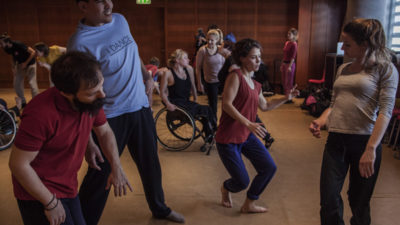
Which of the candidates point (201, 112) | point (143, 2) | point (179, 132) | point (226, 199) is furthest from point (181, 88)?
point (143, 2)

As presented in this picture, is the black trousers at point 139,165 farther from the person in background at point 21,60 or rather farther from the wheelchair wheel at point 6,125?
the person in background at point 21,60

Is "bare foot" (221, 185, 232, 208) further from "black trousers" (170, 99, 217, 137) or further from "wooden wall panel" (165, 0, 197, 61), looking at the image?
"wooden wall panel" (165, 0, 197, 61)

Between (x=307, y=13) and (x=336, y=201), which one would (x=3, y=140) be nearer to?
(x=336, y=201)

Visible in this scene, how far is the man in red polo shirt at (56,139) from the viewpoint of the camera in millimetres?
1438

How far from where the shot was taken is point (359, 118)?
2148 mm

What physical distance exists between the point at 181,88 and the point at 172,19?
21.2 ft

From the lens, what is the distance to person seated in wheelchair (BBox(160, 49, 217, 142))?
4547 mm

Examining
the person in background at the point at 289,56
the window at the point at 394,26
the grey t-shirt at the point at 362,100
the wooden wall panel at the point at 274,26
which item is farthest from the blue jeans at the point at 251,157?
the wooden wall panel at the point at 274,26

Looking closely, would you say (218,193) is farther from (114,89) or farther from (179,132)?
(179,132)

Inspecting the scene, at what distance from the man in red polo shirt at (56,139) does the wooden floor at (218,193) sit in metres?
1.45

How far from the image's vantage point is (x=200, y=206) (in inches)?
128

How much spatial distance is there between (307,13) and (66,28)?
6.68 metres

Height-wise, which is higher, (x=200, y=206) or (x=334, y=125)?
(x=334, y=125)

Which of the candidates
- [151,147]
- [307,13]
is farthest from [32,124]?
[307,13]
